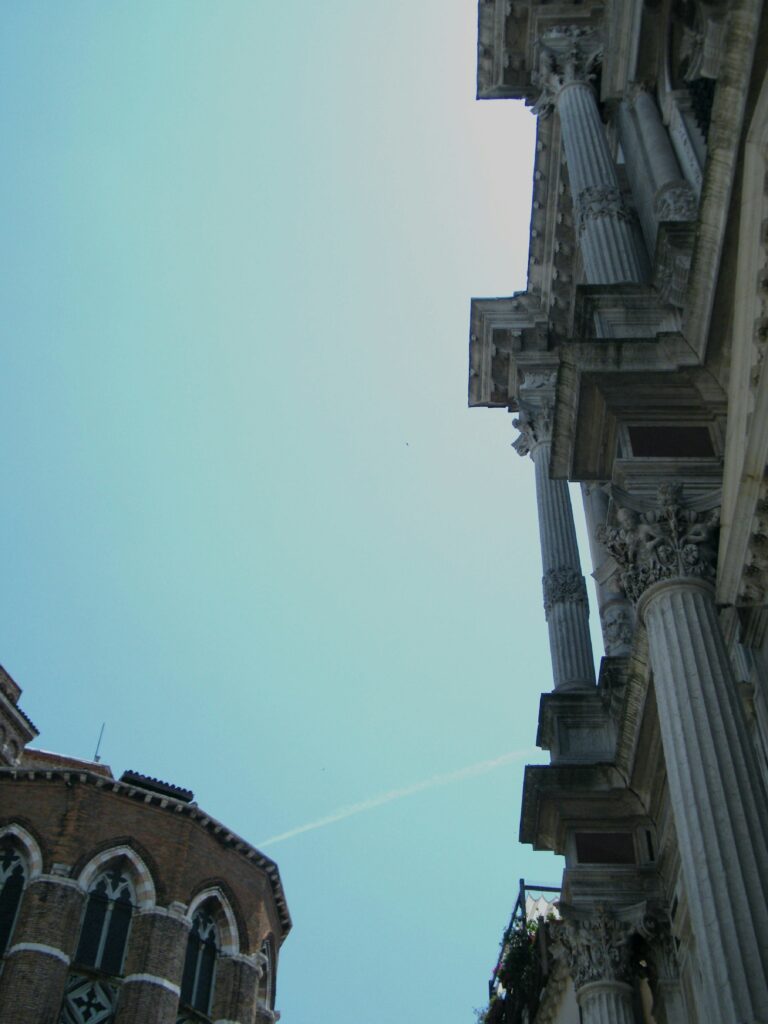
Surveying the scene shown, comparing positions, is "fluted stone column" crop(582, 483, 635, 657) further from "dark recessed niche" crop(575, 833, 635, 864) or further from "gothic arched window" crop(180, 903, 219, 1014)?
"gothic arched window" crop(180, 903, 219, 1014)

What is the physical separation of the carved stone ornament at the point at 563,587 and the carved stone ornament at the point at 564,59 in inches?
343

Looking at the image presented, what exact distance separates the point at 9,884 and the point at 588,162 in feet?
91.8

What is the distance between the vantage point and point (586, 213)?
17.9 metres

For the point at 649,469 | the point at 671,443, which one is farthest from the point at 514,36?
the point at 649,469

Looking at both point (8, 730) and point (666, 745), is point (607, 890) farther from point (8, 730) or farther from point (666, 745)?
point (8, 730)

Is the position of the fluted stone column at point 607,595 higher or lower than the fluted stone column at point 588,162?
lower

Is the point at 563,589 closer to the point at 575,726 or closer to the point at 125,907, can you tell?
the point at 575,726

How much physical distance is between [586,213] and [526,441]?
291 inches

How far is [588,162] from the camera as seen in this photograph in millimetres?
18938

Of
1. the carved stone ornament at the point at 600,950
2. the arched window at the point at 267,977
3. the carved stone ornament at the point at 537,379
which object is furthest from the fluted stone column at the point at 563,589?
the arched window at the point at 267,977

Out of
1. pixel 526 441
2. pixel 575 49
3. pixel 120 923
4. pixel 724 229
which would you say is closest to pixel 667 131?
pixel 575 49

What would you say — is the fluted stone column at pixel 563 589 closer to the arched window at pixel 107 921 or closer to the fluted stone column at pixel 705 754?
the fluted stone column at pixel 705 754

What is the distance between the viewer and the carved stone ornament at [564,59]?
845 inches

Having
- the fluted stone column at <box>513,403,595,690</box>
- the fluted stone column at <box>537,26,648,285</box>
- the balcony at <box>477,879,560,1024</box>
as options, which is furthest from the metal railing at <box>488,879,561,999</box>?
the fluted stone column at <box>537,26,648,285</box>
